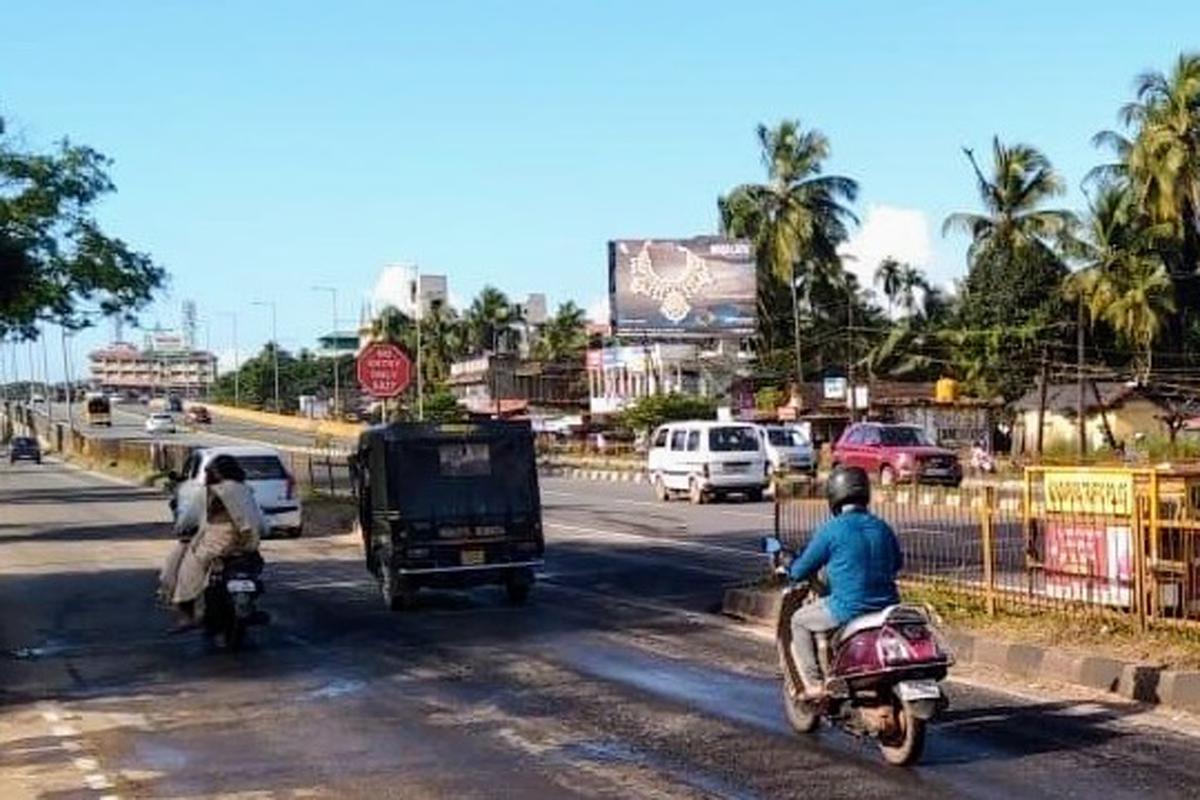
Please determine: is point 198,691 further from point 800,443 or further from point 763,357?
point 763,357

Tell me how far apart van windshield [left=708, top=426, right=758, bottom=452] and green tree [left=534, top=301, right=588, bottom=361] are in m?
84.4

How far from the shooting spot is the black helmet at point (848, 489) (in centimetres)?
876

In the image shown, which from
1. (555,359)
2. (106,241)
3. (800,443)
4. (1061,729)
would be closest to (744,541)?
(1061,729)

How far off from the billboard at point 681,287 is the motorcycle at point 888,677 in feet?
212

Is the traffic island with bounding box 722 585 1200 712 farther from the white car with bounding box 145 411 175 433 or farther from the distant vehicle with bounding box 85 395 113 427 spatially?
the distant vehicle with bounding box 85 395 113 427

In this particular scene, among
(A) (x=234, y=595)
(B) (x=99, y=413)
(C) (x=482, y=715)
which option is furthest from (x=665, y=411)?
(B) (x=99, y=413)

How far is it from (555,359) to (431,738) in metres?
110

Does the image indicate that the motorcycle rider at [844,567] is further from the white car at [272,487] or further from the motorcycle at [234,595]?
the white car at [272,487]

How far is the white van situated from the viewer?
35.6m

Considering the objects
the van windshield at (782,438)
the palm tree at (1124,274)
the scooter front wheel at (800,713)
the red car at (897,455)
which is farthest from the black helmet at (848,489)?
the palm tree at (1124,274)

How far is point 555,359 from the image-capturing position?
4700 inches

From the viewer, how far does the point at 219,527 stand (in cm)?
1346

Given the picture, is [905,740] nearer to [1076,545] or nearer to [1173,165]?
[1076,545]

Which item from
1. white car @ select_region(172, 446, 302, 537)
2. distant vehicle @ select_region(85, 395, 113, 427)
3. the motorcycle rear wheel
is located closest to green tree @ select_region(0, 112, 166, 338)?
white car @ select_region(172, 446, 302, 537)
